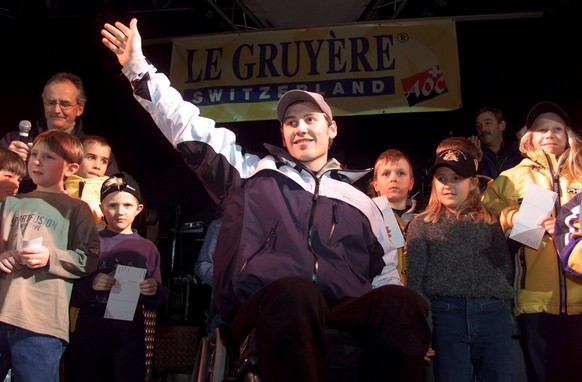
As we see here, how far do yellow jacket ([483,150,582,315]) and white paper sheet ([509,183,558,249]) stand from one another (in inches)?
5.3

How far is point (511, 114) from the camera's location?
18.4 ft

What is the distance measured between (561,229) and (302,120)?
1.33 metres

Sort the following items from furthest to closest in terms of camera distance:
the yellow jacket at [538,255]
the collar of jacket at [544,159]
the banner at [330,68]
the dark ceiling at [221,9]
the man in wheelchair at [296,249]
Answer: the dark ceiling at [221,9] → the banner at [330,68] → the collar of jacket at [544,159] → the yellow jacket at [538,255] → the man in wheelchair at [296,249]

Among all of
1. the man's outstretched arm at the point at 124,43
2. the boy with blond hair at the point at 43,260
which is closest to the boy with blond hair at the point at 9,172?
the boy with blond hair at the point at 43,260

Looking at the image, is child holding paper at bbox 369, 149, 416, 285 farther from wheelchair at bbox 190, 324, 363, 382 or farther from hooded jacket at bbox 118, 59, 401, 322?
wheelchair at bbox 190, 324, 363, 382

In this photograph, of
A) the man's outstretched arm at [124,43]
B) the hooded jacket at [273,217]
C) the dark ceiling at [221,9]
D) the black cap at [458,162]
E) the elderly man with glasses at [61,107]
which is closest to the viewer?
the hooded jacket at [273,217]

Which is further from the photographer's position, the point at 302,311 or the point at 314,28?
the point at 314,28

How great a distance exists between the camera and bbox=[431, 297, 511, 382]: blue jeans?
114 inches

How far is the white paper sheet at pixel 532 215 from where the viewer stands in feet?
9.66

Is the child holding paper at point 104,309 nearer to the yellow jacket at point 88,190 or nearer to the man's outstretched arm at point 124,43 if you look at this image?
the yellow jacket at point 88,190

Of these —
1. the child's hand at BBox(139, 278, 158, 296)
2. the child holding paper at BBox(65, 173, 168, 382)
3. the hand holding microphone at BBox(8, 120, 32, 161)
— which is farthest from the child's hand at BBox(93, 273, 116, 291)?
the hand holding microphone at BBox(8, 120, 32, 161)

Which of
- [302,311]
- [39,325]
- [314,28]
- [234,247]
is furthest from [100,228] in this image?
[314,28]

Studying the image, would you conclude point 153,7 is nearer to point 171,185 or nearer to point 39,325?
point 171,185

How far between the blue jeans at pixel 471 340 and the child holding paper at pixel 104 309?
1.52 m
